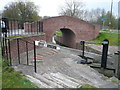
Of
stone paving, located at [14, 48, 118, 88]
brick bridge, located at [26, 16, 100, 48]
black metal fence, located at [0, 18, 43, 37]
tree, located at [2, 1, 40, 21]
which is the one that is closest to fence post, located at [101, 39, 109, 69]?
stone paving, located at [14, 48, 118, 88]

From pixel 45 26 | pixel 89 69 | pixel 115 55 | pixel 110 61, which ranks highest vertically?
pixel 45 26

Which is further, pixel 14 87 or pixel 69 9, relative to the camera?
pixel 69 9

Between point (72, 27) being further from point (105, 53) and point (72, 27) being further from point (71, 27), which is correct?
point (105, 53)

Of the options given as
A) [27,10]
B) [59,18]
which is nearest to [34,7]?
[27,10]

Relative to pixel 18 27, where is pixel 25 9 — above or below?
above

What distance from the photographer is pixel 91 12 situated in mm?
39594

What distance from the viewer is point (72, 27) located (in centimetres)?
1529

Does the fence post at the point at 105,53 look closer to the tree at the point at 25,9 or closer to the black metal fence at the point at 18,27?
the black metal fence at the point at 18,27

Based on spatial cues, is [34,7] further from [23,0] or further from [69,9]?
[69,9]

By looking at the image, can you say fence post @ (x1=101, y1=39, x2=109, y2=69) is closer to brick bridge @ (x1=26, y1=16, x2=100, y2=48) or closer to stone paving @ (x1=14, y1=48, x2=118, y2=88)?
stone paving @ (x1=14, y1=48, x2=118, y2=88)

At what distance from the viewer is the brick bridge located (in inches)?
557

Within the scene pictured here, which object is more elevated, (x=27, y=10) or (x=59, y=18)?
(x=27, y=10)

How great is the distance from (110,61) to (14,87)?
9.95ft

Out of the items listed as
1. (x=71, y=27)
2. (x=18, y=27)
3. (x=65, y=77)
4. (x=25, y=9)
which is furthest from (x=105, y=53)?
(x=25, y=9)
